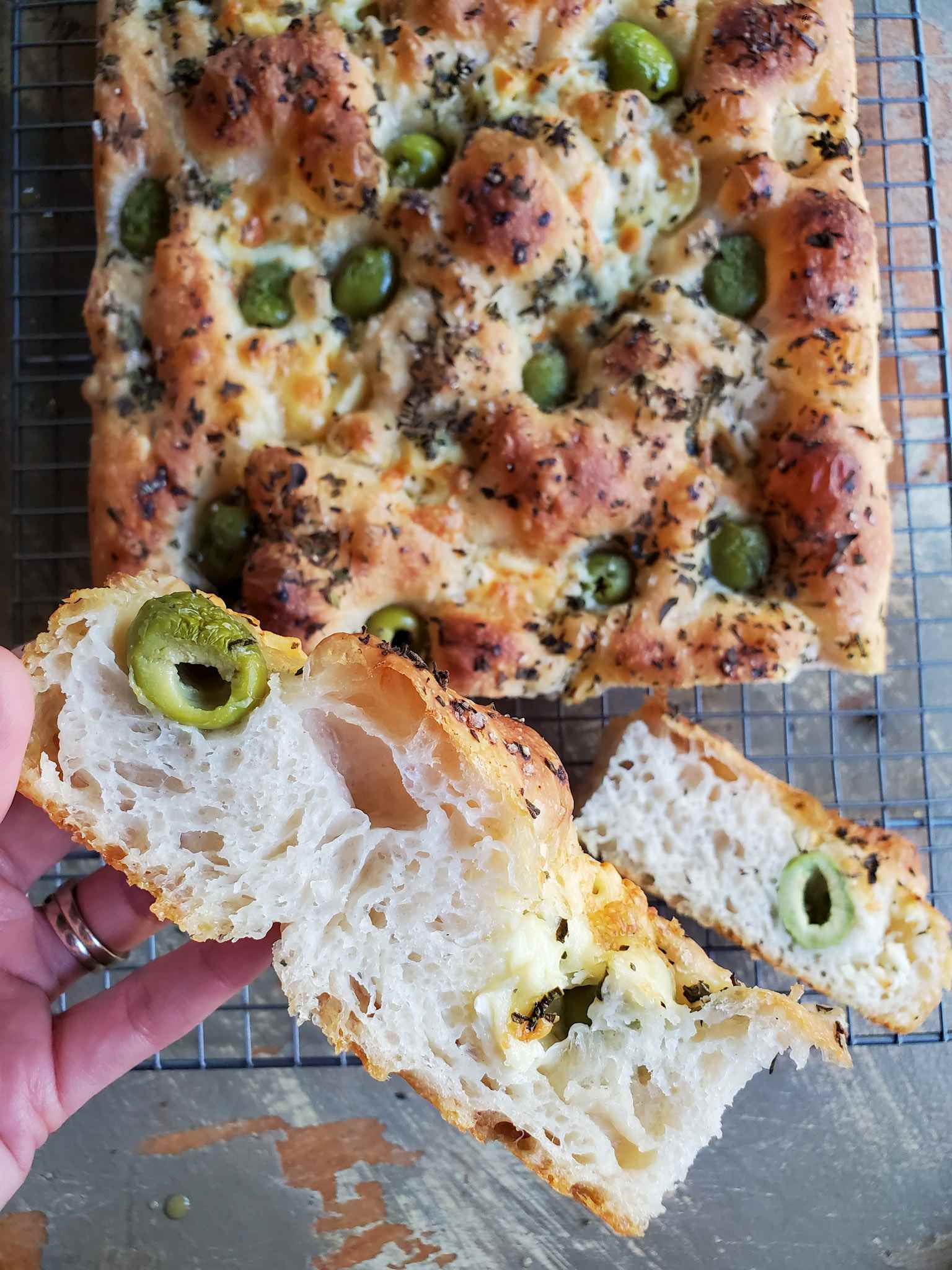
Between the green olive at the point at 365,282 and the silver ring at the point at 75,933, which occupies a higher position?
the green olive at the point at 365,282

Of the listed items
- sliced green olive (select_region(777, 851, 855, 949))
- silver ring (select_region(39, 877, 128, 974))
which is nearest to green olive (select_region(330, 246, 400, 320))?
silver ring (select_region(39, 877, 128, 974))

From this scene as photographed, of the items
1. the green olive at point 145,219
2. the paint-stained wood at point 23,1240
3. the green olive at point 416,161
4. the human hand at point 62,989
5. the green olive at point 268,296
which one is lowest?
the paint-stained wood at point 23,1240

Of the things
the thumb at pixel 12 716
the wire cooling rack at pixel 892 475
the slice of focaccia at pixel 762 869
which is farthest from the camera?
the wire cooling rack at pixel 892 475

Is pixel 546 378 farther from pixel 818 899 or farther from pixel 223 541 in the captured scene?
pixel 818 899

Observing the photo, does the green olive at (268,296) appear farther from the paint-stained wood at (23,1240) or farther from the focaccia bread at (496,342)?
the paint-stained wood at (23,1240)

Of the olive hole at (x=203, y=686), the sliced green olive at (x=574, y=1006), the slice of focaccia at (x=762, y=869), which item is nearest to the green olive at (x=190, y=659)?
the olive hole at (x=203, y=686)

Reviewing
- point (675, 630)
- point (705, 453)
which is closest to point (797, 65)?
point (705, 453)
